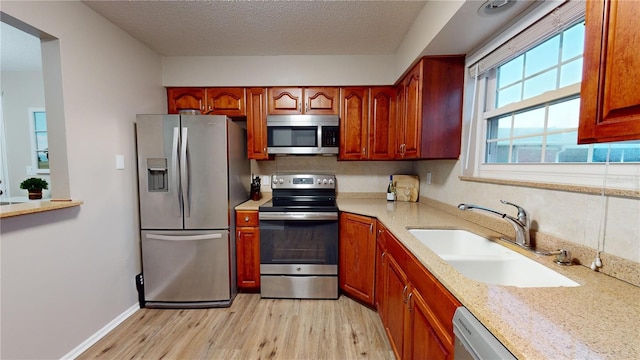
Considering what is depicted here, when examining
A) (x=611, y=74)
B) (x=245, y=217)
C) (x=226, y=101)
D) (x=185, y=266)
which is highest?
(x=226, y=101)

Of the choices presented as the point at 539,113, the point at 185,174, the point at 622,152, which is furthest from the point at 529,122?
the point at 185,174

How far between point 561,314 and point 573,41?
1.26m

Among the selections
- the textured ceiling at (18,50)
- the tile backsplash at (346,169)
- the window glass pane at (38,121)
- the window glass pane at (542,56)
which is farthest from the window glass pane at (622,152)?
the window glass pane at (38,121)

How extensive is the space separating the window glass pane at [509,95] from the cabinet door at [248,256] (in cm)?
219

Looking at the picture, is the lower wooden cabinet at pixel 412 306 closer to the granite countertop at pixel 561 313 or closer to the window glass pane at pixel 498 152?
the granite countertop at pixel 561 313

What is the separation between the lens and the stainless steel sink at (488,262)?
996 mm

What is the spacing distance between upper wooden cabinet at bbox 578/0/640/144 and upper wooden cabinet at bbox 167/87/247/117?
2.48m

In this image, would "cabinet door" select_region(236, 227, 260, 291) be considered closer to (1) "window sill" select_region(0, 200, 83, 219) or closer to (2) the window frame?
(1) "window sill" select_region(0, 200, 83, 219)

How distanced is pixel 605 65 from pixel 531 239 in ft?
2.99

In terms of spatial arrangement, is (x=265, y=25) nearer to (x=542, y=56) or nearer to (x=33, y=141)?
(x=542, y=56)

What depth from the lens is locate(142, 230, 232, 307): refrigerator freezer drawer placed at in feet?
7.06

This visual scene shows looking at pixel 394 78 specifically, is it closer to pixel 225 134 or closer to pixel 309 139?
pixel 309 139

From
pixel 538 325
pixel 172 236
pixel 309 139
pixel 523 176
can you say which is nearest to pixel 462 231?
pixel 523 176

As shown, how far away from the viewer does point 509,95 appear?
1.58 metres
